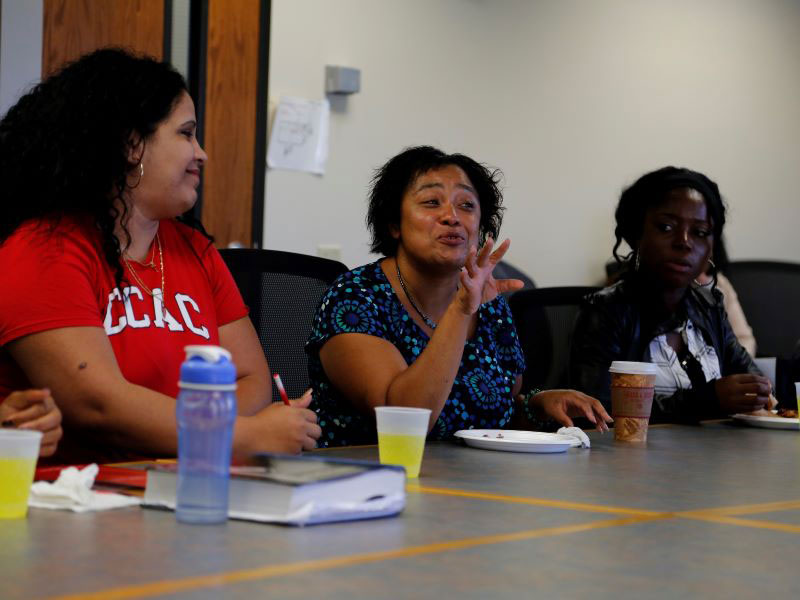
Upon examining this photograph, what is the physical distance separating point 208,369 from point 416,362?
3.26ft

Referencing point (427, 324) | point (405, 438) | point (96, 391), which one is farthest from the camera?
point (427, 324)

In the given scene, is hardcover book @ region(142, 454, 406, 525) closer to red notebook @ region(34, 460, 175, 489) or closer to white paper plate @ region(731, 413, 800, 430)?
red notebook @ region(34, 460, 175, 489)

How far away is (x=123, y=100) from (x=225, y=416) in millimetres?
1015

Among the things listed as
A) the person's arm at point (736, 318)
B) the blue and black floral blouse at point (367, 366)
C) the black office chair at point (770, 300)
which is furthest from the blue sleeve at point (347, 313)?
the black office chair at point (770, 300)

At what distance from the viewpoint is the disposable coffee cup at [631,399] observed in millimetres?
2029

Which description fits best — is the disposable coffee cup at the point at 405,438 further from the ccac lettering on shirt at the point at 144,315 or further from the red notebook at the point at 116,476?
the ccac lettering on shirt at the point at 144,315

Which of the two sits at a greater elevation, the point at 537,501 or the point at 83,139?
the point at 83,139

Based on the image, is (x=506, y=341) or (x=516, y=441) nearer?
(x=516, y=441)

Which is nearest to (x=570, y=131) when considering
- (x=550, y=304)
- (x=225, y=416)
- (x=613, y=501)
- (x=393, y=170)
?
(x=550, y=304)

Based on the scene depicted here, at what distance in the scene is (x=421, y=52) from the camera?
171 inches

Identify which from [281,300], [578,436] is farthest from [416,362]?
[281,300]

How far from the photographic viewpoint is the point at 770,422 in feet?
7.84

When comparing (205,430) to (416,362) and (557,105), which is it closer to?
(416,362)

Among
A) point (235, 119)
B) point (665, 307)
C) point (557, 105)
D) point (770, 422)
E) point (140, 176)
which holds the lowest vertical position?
point (770, 422)
